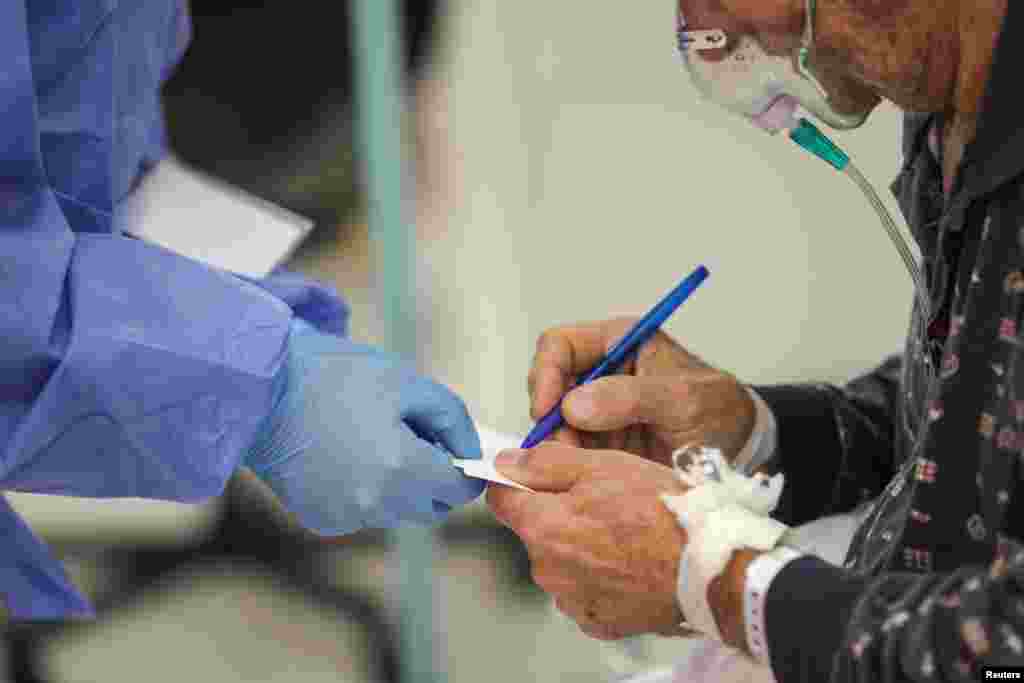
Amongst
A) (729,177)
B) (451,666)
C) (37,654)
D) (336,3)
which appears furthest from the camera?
(37,654)

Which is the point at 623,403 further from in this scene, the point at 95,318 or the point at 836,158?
the point at 95,318

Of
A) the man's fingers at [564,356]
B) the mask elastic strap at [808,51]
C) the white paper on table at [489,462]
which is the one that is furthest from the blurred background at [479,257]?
the white paper on table at [489,462]

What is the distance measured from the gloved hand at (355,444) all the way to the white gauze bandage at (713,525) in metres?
0.24

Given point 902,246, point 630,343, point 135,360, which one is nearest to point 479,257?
point 630,343

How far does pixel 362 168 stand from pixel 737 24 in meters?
0.84

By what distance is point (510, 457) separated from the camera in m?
0.94

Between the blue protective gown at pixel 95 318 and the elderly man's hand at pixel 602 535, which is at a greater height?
the blue protective gown at pixel 95 318

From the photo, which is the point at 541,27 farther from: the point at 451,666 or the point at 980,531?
the point at 451,666

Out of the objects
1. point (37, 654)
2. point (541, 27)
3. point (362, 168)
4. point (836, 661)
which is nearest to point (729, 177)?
point (541, 27)

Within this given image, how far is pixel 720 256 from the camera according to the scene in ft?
4.89

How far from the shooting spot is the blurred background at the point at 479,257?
1.45 meters

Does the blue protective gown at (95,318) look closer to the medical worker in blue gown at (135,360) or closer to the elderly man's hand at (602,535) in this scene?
the medical worker in blue gown at (135,360)

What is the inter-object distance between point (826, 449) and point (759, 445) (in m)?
0.08

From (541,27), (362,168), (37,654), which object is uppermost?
(541,27)
